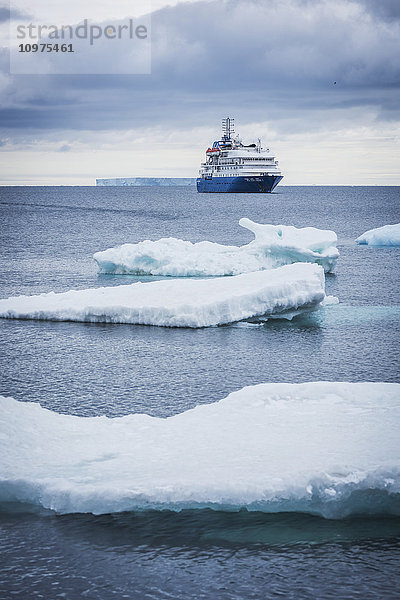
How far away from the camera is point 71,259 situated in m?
37.0

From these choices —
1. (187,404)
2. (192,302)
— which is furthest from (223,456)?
(192,302)

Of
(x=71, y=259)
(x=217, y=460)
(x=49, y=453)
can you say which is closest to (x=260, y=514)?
(x=217, y=460)

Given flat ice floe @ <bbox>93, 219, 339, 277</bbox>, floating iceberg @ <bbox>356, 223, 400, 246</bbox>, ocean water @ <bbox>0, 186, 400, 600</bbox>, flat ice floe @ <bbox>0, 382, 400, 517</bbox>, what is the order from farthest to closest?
floating iceberg @ <bbox>356, 223, 400, 246</bbox>
flat ice floe @ <bbox>93, 219, 339, 277</bbox>
flat ice floe @ <bbox>0, 382, 400, 517</bbox>
ocean water @ <bbox>0, 186, 400, 600</bbox>

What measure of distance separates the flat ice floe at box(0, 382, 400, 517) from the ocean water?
36 centimetres

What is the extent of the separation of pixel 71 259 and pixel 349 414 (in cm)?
2839

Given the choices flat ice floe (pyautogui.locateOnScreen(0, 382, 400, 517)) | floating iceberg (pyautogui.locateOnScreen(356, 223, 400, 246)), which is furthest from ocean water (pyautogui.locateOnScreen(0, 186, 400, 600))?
floating iceberg (pyautogui.locateOnScreen(356, 223, 400, 246))

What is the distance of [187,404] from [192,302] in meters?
6.62

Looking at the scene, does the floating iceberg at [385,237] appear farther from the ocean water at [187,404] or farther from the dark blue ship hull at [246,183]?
the dark blue ship hull at [246,183]

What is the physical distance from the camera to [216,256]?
28.8 metres

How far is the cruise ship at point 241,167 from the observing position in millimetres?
112000

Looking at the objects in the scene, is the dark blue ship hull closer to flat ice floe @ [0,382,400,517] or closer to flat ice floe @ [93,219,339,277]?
flat ice floe @ [93,219,339,277]

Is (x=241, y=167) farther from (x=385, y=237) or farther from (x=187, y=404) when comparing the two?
(x=187, y=404)

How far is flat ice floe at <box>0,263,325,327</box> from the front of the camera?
19.4 metres

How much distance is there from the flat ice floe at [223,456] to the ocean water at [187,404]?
36 centimetres
